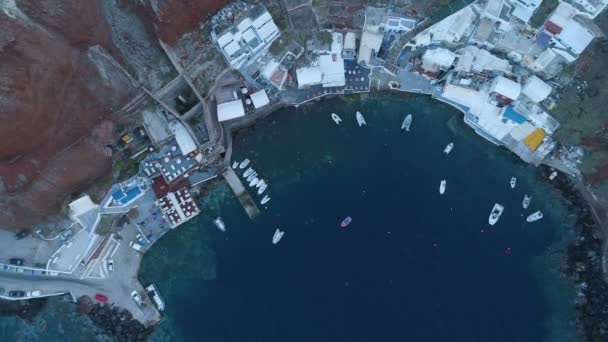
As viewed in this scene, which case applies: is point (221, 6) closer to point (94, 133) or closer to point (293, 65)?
point (293, 65)

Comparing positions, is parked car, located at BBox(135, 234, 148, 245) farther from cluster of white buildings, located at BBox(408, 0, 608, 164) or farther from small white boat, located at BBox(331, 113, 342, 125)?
cluster of white buildings, located at BBox(408, 0, 608, 164)

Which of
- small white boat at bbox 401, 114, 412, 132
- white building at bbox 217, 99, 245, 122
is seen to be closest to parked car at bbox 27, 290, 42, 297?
white building at bbox 217, 99, 245, 122

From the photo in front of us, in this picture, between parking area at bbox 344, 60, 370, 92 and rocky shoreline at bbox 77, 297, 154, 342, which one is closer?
rocky shoreline at bbox 77, 297, 154, 342

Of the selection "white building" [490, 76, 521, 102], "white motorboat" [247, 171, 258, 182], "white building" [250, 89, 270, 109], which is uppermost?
"white building" [490, 76, 521, 102]

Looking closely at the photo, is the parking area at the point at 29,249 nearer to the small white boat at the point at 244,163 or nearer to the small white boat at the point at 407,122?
the small white boat at the point at 244,163

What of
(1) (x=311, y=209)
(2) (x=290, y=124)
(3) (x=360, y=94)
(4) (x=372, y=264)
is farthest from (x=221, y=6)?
(4) (x=372, y=264)

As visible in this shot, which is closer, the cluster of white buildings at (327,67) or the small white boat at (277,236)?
the cluster of white buildings at (327,67)

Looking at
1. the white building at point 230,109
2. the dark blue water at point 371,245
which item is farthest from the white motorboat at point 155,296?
the white building at point 230,109
